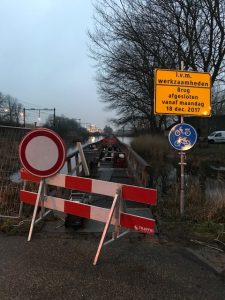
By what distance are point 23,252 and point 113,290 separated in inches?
68.6

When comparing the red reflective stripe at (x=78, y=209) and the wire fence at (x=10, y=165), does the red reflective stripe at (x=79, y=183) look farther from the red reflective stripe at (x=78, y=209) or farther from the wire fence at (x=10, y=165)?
the wire fence at (x=10, y=165)

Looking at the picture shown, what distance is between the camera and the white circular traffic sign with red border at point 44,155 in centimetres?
715

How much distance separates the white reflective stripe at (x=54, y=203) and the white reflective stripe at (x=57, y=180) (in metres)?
0.23

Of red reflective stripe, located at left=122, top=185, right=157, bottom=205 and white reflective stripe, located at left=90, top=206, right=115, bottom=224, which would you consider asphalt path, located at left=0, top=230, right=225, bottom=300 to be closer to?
white reflective stripe, located at left=90, top=206, right=115, bottom=224

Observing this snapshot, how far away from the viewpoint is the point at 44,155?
23.5ft

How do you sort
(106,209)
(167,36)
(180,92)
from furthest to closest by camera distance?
(167,36) < (180,92) < (106,209)

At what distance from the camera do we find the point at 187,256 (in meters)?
6.14

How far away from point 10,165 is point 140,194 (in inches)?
156

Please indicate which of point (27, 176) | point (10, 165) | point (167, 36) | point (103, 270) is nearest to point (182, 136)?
point (27, 176)

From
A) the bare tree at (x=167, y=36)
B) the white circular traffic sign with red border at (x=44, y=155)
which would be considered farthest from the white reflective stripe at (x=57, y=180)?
the bare tree at (x=167, y=36)

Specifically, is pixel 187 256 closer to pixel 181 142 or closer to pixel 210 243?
pixel 210 243

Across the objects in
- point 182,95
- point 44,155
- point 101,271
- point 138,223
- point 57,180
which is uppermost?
point 182,95

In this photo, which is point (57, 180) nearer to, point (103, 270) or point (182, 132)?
point (103, 270)

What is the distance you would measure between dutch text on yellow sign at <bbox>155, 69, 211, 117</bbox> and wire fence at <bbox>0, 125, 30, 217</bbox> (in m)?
2.62
